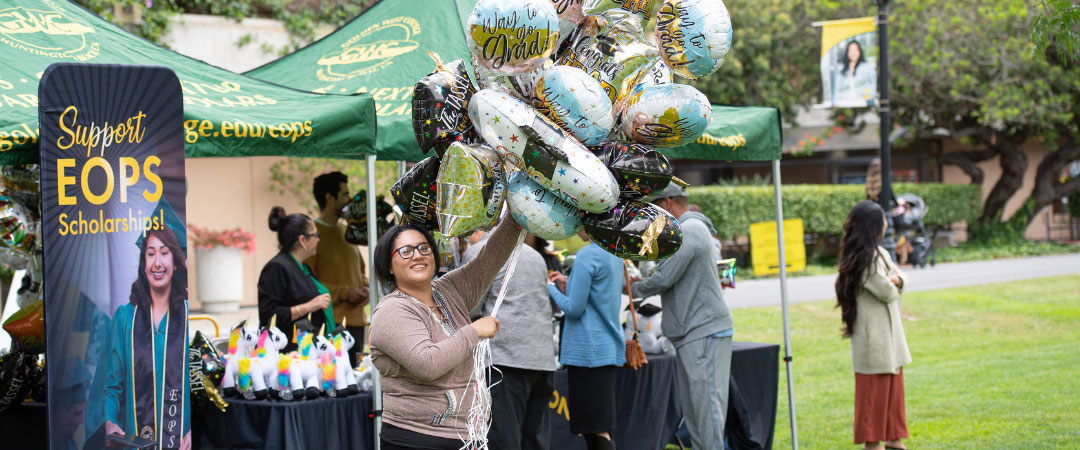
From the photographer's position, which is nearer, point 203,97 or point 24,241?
point 203,97

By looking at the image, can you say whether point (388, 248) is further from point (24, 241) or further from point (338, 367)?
point (24, 241)

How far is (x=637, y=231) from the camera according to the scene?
122 inches

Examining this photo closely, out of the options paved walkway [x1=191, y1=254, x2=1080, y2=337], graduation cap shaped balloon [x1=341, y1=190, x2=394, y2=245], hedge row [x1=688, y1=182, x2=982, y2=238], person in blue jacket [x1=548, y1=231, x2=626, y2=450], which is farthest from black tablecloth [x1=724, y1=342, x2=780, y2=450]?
hedge row [x1=688, y1=182, x2=982, y2=238]

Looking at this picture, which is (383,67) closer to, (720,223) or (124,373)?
(124,373)

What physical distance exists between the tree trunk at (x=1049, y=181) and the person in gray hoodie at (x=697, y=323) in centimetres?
2216

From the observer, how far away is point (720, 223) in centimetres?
2047

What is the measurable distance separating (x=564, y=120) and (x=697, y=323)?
2.62 m

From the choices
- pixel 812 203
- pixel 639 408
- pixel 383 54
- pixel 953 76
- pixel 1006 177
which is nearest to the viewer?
pixel 383 54

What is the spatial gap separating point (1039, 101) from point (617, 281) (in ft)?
63.9

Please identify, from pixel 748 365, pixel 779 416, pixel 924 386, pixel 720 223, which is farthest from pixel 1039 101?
pixel 748 365

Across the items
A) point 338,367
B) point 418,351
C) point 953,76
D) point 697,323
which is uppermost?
point 953,76

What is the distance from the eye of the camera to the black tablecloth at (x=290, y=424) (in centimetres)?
484

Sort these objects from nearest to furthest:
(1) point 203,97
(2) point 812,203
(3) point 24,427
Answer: (1) point 203,97, (3) point 24,427, (2) point 812,203

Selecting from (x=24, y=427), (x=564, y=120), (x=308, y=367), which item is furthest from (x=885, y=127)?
(x=24, y=427)
